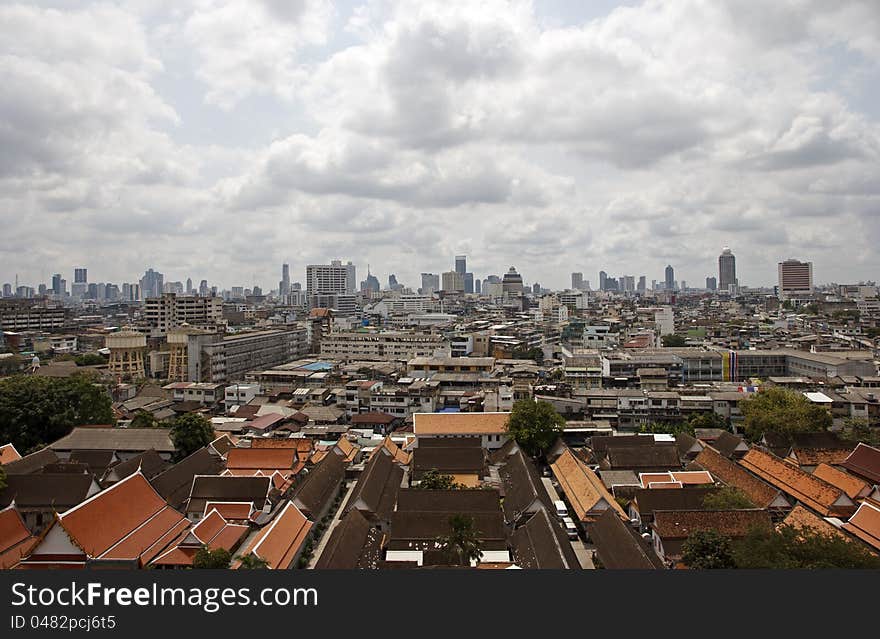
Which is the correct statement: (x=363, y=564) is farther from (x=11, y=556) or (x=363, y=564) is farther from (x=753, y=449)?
(x=753, y=449)

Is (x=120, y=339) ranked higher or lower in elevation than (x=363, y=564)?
higher

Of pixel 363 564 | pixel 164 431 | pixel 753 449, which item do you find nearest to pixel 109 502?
pixel 363 564

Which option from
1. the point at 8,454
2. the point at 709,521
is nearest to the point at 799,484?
the point at 709,521

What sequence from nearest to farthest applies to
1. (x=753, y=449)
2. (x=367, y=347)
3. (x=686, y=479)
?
(x=686, y=479) → (x=753, y=449) → (x=367, y=347)

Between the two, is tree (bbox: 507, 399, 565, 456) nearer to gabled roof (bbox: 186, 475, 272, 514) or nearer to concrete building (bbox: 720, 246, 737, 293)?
gabled roof (bbox: 186, 475, 272, 514)

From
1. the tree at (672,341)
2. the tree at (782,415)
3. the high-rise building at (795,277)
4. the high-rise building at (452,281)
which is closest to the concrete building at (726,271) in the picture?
the high-rise building at (795,277)

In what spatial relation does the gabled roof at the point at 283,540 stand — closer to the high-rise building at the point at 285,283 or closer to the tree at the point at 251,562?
the tree at the point at 251,562

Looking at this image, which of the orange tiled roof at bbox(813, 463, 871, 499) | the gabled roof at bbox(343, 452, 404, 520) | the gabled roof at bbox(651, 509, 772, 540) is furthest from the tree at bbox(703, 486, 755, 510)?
the gabled roof at bbox(343, 452, 404, 520)
